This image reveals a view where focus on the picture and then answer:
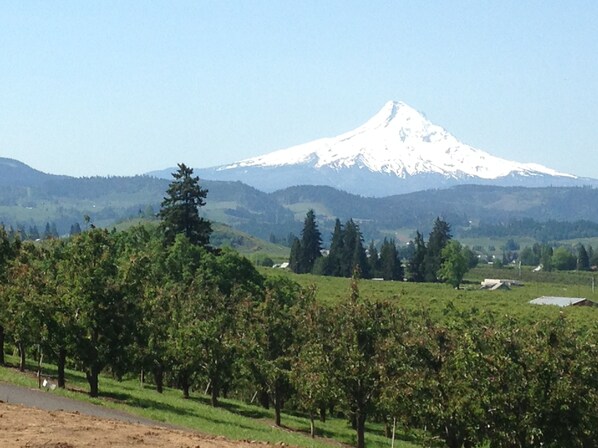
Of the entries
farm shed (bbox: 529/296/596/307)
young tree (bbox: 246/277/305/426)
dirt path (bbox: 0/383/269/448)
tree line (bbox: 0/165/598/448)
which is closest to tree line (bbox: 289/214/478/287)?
farm shed (bbox: 529/296/596/307)

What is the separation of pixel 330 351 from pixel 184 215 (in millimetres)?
65197

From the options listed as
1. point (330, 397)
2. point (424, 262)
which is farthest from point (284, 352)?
point (424, 262)

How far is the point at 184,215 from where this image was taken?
10694 cm

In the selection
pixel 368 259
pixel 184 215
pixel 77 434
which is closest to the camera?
pixel 77 434

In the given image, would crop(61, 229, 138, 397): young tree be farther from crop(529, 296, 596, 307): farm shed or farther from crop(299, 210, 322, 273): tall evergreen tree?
crop(299, 210, 322, 273): tall evergreen tree

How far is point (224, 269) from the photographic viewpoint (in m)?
93.6

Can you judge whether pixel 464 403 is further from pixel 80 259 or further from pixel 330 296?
pixel 330 296

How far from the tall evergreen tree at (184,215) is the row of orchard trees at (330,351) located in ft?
134

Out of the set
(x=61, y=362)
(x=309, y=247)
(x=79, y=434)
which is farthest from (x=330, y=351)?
(x=309, y=247)

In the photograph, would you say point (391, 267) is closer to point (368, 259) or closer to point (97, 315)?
point (368, 259)

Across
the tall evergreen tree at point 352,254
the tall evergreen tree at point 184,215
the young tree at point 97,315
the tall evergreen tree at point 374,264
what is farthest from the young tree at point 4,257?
the tall evergreen tree at point 374,264

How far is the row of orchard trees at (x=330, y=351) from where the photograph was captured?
3775cm

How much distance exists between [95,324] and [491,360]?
19.4m

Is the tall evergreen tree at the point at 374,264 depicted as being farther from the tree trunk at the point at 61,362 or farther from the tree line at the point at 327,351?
the tree trunk at the point at 61,362
